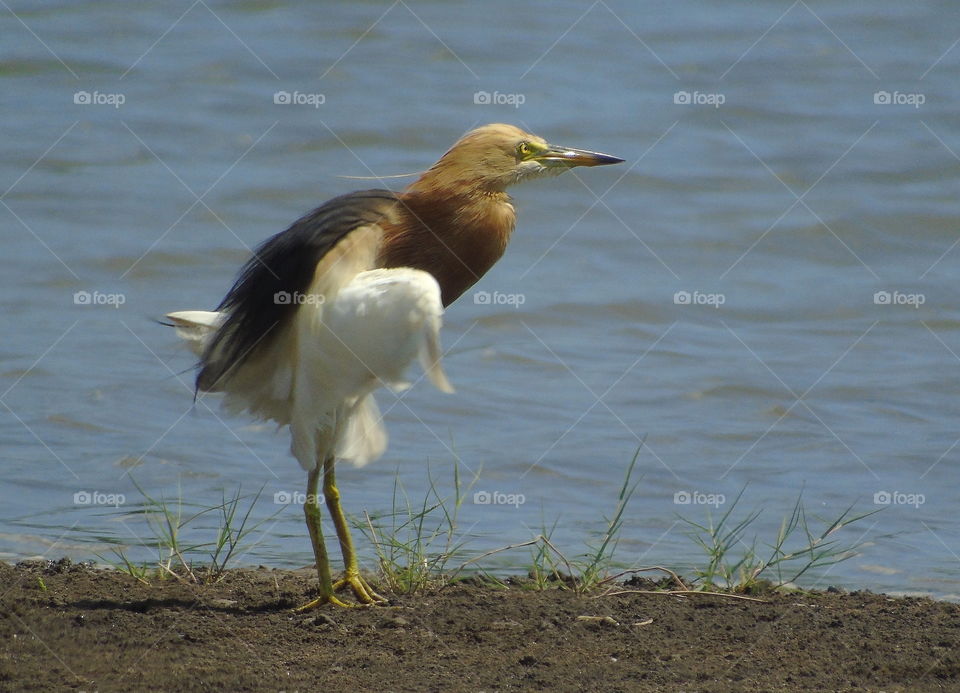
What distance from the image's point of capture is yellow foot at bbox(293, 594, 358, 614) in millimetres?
5309

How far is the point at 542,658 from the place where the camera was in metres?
4.58

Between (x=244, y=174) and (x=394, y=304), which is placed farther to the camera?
(x=244, y=174)

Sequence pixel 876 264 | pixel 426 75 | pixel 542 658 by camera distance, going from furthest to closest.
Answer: pixel 426 75, pixel 876 264, pixel 542 658

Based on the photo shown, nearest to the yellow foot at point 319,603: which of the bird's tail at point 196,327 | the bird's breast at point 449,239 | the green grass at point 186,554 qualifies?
the green grass at point 186,554

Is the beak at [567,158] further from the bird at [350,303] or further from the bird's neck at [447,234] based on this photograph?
Result: the bird's neck at [447,234]

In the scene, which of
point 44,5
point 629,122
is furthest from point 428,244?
point 44,5

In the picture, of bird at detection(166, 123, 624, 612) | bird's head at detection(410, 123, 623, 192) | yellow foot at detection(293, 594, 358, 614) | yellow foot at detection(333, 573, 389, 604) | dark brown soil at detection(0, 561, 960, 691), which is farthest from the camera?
bird's head at detection(410, 123, 623, 192)

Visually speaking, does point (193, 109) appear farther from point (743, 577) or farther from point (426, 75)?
point (743, 577)

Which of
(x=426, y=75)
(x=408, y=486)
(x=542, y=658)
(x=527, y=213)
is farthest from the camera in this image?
(x=426, y=75)

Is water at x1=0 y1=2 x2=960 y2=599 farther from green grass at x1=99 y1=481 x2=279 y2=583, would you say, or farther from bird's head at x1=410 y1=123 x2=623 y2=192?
bird's head at x1=410 y1=123 x2=623 y2=192

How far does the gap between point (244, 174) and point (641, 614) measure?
9.47 meters

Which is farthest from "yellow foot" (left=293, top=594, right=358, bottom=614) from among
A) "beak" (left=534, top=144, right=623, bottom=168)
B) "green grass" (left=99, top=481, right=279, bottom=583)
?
"beak" (left=534, top=144, right=623, bottom=168)

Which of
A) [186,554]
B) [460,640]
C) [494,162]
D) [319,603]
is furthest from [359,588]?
[494,162]

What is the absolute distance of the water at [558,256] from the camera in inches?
306
